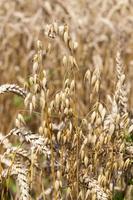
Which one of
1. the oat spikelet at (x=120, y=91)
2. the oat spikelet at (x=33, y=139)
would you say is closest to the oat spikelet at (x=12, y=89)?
the oat spikelet at (x=33, y=139)

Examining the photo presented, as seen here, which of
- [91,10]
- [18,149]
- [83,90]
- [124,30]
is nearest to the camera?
[18,149]

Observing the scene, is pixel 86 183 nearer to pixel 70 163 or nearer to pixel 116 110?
pixel 70 163

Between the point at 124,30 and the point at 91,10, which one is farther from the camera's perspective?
the point at 91,10

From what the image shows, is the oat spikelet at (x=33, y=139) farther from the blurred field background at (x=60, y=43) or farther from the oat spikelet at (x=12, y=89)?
the blurred field background at (x=60, y=43)

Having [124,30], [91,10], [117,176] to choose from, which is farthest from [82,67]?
[117,176]

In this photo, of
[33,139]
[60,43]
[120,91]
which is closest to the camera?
[33,139]

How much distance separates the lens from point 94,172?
130cm

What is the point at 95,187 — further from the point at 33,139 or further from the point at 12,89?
the point at 12,89

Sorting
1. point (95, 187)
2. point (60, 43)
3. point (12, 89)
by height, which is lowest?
point (95, 187)

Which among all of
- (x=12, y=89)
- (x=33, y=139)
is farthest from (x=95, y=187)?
(x=12, y=89)

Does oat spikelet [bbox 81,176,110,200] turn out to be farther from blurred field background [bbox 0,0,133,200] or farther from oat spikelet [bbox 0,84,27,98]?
blurred field background [bbox 0,0,133,200]

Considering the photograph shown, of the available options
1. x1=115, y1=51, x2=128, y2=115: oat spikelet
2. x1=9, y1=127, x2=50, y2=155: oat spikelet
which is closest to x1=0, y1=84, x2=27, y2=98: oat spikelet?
x1=9, y1=127, x2=50, y2=155: oat spikelet

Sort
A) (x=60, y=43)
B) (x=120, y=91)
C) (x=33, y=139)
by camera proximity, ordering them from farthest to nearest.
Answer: (x=60, y=43)
(x=120, y=91)
(x=33, y=139)

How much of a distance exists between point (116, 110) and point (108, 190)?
0.18 metres
